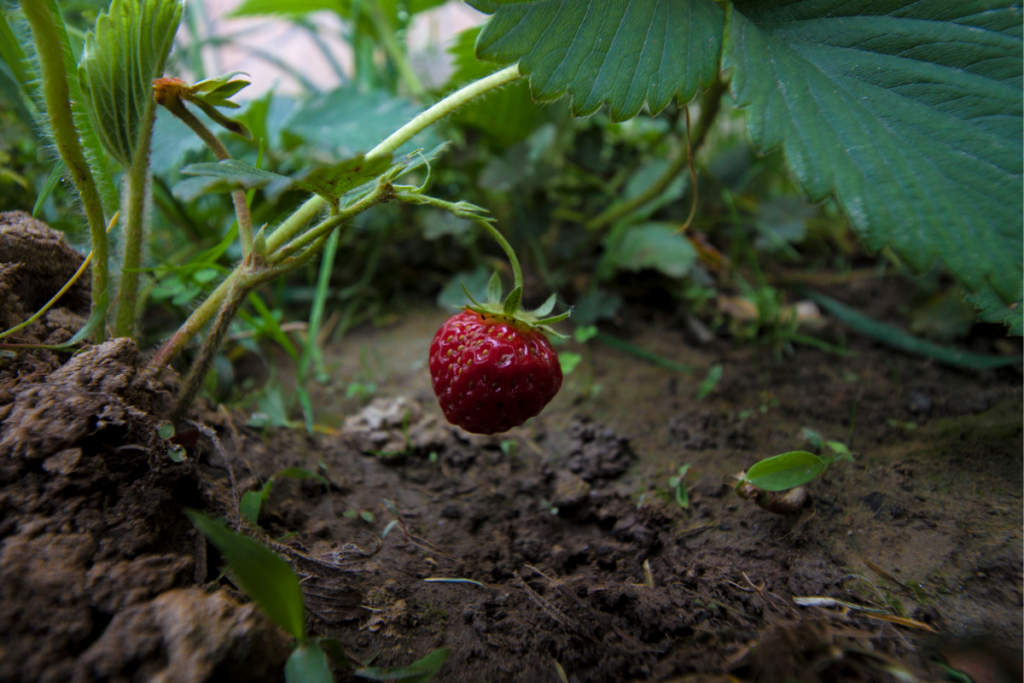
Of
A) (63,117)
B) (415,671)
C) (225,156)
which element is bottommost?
(415,671)

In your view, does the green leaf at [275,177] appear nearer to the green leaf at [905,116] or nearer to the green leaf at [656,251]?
the green leaf at [905,116]

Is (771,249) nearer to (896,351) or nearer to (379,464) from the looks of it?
(896,351)

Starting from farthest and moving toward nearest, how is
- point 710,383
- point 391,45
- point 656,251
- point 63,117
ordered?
point 391,45 → point 656,251 → point 710,383 → point 63,117

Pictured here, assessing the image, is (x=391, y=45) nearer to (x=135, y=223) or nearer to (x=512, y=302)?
(x=135, y=223)

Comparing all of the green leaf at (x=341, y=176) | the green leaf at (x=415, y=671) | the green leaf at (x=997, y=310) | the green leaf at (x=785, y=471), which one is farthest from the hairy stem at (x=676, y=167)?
the green leaf at (x=415, y=671)

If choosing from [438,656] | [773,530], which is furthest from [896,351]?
[438,656]

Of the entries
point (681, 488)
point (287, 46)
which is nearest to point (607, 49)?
point (681, 488)

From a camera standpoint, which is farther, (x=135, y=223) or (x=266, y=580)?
(x=135, y=223)
